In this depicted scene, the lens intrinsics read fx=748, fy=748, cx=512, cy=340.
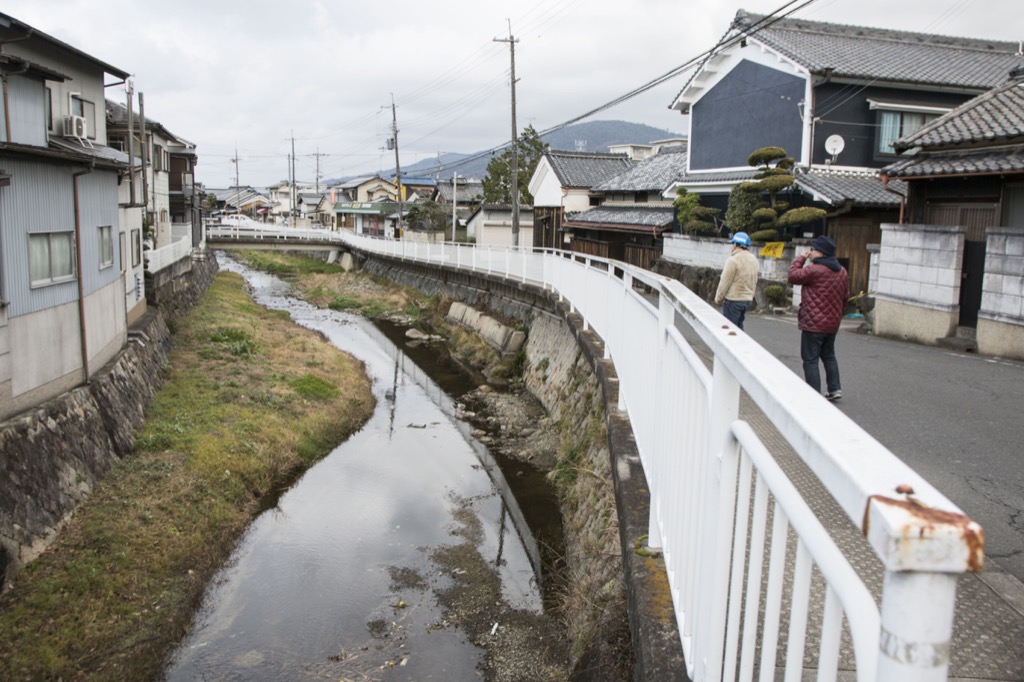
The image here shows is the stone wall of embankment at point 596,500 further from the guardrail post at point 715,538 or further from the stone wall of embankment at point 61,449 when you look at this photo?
the stone wall of embankment at point 61,449

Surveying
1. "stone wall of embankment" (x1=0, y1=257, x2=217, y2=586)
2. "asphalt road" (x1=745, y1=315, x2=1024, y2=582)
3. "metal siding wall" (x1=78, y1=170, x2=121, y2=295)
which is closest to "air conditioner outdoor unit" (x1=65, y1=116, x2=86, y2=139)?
"metal siding wall" (x1=78, y1=170, x2=121, y2=295)

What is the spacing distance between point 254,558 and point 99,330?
21.6 ft

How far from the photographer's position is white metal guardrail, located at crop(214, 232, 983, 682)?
3.22ft

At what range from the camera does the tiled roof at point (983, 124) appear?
13.0m

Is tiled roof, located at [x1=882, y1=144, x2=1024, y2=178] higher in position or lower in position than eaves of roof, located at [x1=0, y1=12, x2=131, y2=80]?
lower

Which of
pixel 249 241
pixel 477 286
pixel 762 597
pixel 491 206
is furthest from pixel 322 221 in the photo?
pixel 762 597

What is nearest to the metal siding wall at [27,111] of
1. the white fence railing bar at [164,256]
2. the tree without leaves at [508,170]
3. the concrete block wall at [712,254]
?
the white fence railing bar at [164,256]

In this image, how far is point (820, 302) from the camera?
802 cm

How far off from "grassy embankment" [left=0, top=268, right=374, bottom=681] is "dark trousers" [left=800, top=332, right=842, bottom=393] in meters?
7.98

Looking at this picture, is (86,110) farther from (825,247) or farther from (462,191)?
(462,191)

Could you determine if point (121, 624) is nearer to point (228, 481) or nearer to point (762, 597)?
point (228, 481)

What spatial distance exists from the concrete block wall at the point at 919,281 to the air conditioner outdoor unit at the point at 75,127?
16.8 metres

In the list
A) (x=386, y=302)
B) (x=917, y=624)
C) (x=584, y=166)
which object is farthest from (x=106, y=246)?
(x=584, y=166)

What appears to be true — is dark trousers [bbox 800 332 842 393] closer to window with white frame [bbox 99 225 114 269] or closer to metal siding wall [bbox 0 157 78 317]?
metal siding wall [bbox 0 157 78 317]
